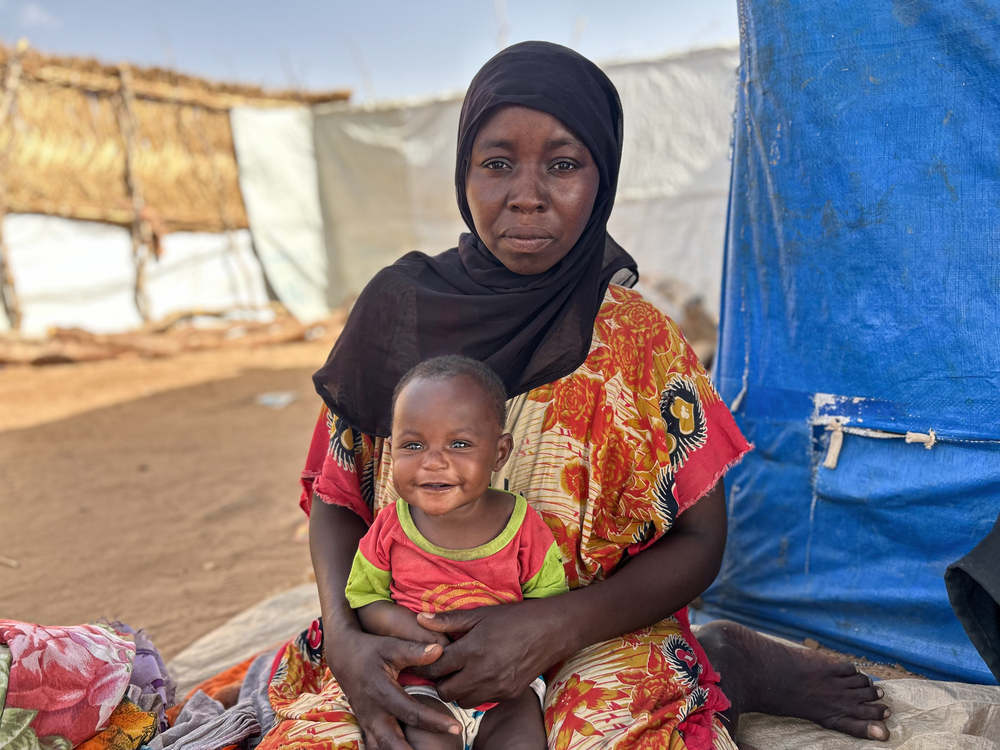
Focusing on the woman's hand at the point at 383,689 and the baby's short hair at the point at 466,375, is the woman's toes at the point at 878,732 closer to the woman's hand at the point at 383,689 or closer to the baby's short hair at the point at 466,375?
the woman's hand at the point at 383,689

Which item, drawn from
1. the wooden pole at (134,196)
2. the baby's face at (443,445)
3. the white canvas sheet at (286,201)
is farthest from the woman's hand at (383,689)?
the white canvas sheet at (286,201)

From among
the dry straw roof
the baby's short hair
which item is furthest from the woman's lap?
the dry straw roof

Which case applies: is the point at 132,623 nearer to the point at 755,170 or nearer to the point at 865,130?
the point at 755,170

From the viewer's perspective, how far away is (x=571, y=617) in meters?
1.55

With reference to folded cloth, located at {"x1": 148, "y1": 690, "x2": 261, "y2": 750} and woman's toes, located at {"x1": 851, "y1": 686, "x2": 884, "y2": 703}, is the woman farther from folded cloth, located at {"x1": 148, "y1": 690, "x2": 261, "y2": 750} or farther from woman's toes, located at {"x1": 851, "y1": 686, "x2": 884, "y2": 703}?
folded cloth, located at {"x1": 148, "y1": 690, "x2": 261, "y2": 750}

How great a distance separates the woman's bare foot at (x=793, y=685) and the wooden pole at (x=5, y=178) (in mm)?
10023

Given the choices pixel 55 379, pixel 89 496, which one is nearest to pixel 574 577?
pixel 89 496

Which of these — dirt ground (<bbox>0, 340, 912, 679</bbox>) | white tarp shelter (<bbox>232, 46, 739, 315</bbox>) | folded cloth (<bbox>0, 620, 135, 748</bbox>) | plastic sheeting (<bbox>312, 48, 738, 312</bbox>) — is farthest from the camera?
white tarp shelter (<bbox>232, 46, 739, 315</bbox>)

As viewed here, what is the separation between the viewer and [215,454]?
5844 mm

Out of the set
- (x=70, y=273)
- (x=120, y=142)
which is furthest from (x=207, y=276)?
(x=120, y=142)

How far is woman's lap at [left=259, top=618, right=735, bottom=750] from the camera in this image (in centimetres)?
147

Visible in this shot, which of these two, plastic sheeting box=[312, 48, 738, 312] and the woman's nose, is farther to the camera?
plastic sheeting box=[312, 48, 738, 312]

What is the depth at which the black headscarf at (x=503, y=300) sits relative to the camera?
178cm

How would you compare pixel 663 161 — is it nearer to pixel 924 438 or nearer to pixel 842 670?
pixel 924 438
